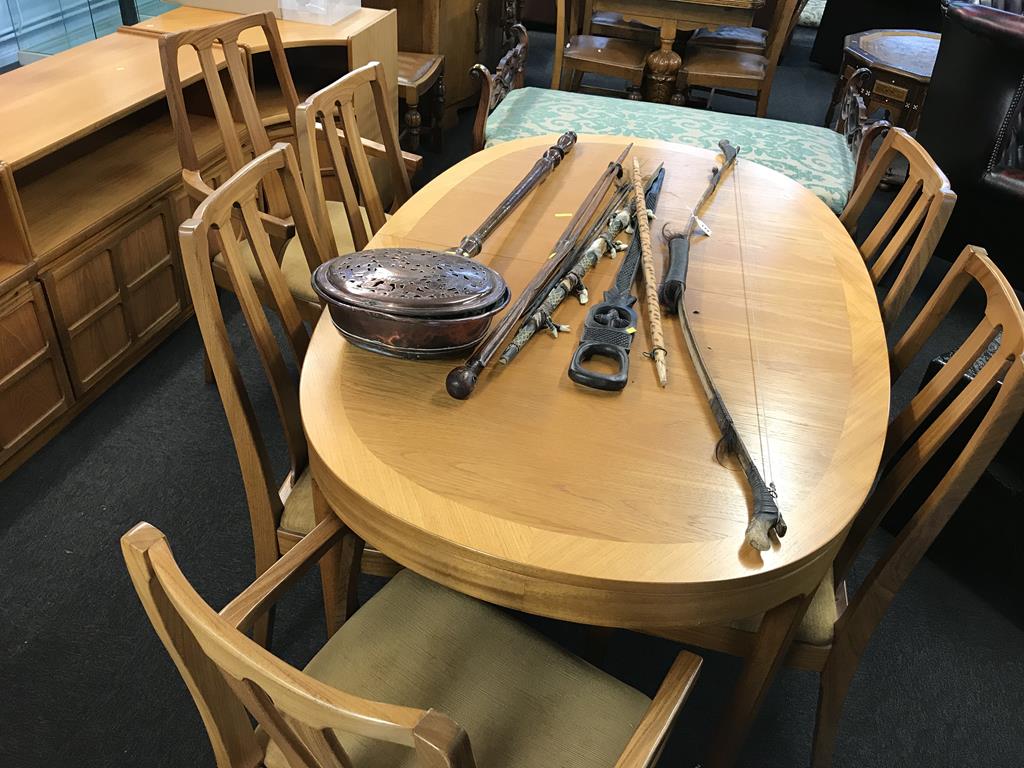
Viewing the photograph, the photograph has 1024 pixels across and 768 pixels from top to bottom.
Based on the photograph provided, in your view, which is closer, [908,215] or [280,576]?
[280,576]

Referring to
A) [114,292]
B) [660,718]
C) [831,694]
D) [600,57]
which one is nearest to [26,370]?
[114,292]

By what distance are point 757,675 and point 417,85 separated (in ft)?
9.22

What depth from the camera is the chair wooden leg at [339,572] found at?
1.26 metres

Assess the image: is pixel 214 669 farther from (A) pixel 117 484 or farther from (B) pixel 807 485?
(A) pixel 117 484

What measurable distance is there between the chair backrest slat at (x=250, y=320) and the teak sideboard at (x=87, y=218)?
0.82 m

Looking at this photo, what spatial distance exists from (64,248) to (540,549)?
5.31 feet

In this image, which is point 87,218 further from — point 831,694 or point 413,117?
point 831,694

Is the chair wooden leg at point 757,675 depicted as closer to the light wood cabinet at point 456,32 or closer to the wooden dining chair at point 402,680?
the wooden dining chair at point 402,680

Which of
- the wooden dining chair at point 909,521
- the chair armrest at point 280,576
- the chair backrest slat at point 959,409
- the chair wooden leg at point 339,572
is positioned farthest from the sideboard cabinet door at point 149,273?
the chair backrest slat at point 959,409

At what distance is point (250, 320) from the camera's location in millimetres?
1302

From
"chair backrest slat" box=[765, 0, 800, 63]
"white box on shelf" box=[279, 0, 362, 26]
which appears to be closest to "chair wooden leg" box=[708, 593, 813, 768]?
"white box on shelf" box=[279, 0, 362, 26]

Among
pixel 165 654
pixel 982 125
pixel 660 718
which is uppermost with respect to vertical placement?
pixel 982 125

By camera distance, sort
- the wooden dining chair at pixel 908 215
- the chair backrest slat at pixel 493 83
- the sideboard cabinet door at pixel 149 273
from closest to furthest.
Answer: the wooden dining chair at pixel 908 215 < the sideboard cabinet door at pixel 149 273 < the chair backrest slat at pixel 493 83

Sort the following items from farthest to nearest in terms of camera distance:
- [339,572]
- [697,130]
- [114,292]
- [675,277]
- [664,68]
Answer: [664,68] < [697,130] < [114,292] < [675,277] < [339,572]
